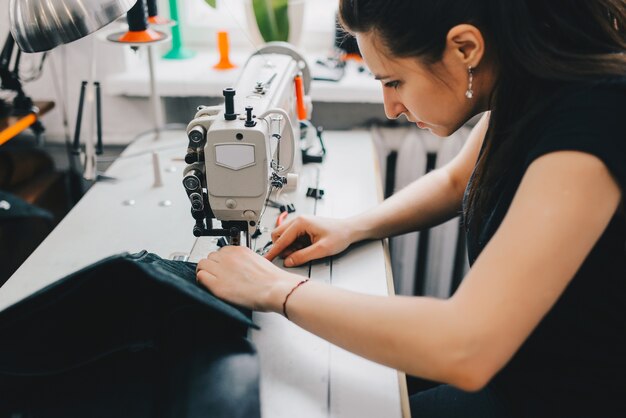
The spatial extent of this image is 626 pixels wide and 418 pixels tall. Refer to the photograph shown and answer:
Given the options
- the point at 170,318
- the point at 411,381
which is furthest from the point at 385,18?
the point at 411,381

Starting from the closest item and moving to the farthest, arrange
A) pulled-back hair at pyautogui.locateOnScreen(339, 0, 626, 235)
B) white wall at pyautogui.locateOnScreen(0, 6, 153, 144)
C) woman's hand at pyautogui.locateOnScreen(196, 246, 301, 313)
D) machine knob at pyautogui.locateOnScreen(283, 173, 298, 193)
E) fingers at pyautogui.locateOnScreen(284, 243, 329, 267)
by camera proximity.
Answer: pulled-back hair at pyautogui.locateOnScreen(339, 0, 626, 235) < woman's hand at pyautogui.locateOnScreen(196, 246, 301, 313) < fingers at pyautogui.locateOnScreen(284, 243, 329, 267) < machine knob at pyautogui.locateOnScreen(283, 173, 298, 193) < white wall at pyautogui.locateOnScreen(0, 6, 153, 144)

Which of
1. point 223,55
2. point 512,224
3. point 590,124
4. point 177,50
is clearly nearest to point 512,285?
point 512,224

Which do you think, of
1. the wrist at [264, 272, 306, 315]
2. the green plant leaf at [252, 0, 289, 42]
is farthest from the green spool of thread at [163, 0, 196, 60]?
the wrist at [264, 272, 306, 315]

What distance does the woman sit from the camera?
72 centimetres

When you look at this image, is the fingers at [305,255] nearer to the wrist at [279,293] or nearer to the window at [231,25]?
the wrist at [279,293]

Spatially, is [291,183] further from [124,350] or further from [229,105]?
[124,350]

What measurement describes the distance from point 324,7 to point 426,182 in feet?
3.67

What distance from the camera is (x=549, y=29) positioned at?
848mm

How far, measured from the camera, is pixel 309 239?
119 cm

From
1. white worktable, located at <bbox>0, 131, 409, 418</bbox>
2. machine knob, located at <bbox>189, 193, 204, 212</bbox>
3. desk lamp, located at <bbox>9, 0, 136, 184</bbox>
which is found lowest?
white worktable, located at <bbox>0, 131, 409, 418</bbox>

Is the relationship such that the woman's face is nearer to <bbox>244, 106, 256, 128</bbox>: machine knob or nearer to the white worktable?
<bbox>244, 106, 256, 128</bbox>: machine knob

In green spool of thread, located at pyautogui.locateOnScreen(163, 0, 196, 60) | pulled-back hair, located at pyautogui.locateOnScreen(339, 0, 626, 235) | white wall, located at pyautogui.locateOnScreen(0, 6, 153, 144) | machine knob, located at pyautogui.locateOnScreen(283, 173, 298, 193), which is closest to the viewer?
pulled-back hair, located at pyautogui.locateOnScreen(339, 0, 626, 235)

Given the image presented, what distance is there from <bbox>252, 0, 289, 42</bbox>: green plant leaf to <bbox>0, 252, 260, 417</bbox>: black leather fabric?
1113mm

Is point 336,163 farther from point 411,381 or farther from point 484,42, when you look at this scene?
point 484,42
